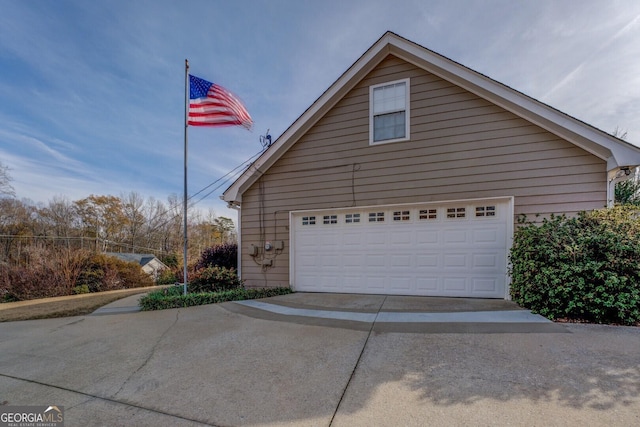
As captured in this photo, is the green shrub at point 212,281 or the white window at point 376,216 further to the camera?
the green shrub at point 212,281

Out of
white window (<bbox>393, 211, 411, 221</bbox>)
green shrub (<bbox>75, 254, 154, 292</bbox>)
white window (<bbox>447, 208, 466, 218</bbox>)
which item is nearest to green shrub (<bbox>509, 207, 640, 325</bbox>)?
white window (<bbox>447, 208, 466, 218</bbox>)

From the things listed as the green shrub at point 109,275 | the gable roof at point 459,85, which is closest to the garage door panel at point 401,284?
the gable roof at point 459,85

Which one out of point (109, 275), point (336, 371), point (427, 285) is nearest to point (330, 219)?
point (427, 285)

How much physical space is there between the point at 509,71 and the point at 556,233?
4.80 m

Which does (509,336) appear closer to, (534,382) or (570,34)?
(534,382)

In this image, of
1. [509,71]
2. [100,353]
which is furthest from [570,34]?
[100,353]

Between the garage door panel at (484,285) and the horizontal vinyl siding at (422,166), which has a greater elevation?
the horizontal vinyl siding at (422,166)

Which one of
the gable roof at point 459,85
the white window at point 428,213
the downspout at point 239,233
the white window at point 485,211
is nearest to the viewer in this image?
the gable roof at point 459,85

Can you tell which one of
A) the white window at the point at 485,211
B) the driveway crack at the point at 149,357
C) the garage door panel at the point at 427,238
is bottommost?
the driveway crack at the point at 149,357

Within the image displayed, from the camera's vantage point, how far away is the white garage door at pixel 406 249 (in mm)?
6059

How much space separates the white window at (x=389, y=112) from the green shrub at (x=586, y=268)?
363cm

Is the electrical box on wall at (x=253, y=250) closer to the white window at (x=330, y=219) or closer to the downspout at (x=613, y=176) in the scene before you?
the white window at (x=330, y=219)

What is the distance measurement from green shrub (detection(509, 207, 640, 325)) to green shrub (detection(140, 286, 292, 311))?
5.72m

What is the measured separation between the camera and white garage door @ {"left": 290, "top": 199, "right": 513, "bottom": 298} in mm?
6059
